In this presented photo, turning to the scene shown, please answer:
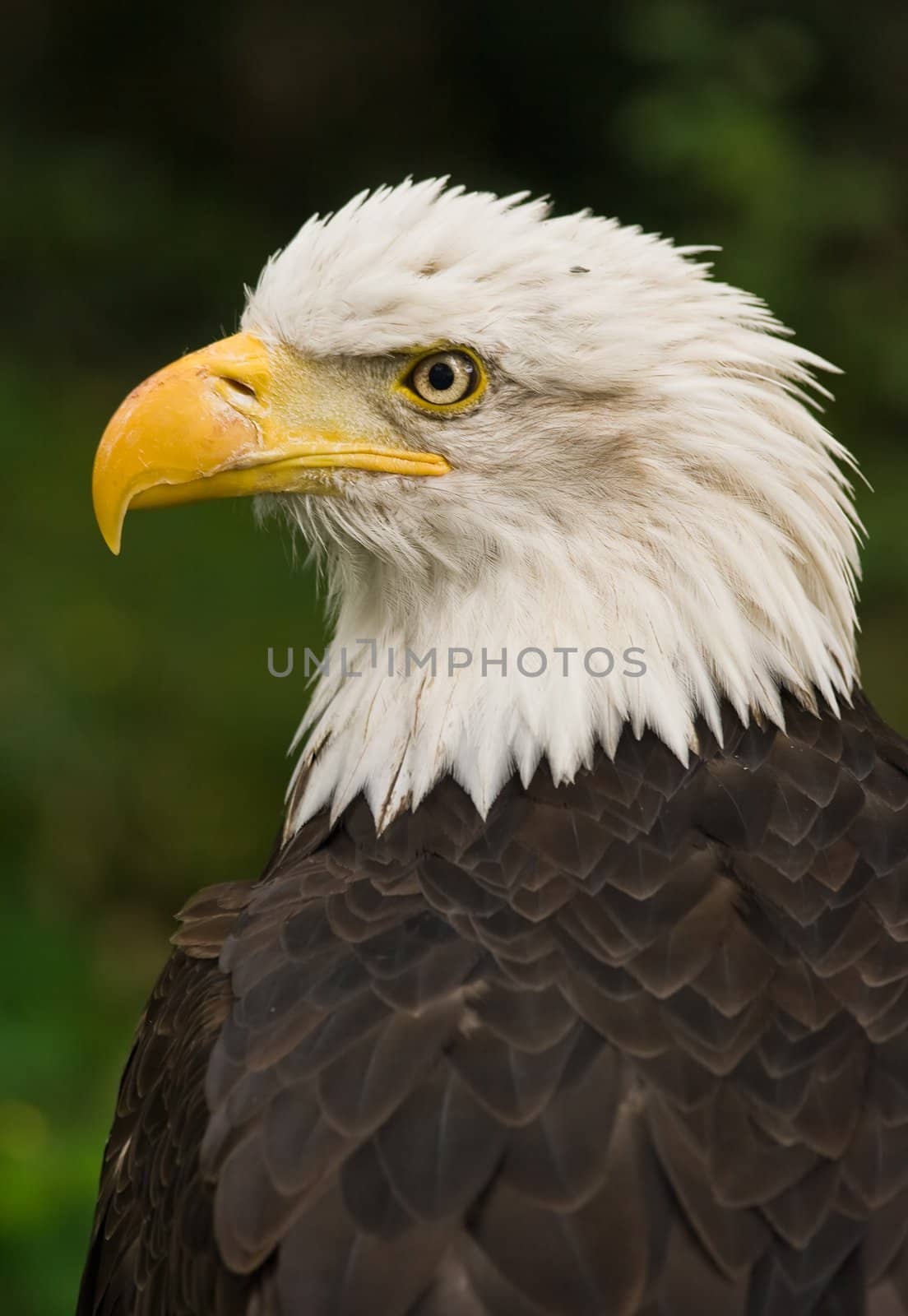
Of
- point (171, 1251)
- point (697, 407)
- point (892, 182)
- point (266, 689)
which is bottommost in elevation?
point (171, 1251)

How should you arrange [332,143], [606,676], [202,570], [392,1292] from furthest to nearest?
1. [332,143]
2. [202,570]
3. [606,676]
4. [392,1292]

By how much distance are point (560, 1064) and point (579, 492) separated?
3.60 feet

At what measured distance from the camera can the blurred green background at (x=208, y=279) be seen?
6652 millimetres

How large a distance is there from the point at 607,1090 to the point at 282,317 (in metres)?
1.60

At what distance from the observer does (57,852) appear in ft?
22.4

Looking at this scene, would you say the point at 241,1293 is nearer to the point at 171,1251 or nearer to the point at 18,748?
the point at 171,1251

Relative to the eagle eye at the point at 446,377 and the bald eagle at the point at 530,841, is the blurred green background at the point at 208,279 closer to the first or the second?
the bald eagle at the point at 530,841

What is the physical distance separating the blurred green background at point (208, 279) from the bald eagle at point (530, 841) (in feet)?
6.85

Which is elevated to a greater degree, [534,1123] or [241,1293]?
[534,1123]

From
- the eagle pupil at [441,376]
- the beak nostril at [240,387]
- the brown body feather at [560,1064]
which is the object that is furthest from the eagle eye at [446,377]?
the brown body feather at [560,1064]

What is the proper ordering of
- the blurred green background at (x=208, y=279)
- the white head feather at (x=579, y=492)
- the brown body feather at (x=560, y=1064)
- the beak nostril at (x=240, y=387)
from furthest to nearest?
the blurred green background at (x=208, y=279), the beak nostril at (x=240, y=387), the white head feather at (x=579, y=492), the brown body feather at (x=560, y=1064)

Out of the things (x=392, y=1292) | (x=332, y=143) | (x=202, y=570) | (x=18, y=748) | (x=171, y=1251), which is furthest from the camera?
(x=332, y=143)

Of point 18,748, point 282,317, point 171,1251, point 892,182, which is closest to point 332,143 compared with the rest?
point 892,182

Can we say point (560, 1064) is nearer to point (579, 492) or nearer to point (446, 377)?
point (579, 492)
